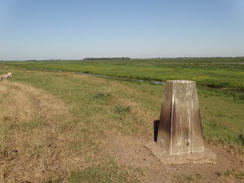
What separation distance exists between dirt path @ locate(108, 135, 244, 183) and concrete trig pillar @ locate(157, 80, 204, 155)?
1.65ft

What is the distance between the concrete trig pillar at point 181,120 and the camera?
16.2 ft

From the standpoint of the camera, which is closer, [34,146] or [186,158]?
[186,158]

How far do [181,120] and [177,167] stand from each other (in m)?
1.18

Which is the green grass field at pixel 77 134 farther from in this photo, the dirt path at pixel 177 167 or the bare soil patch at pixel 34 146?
the dirt path at pixel 177 167

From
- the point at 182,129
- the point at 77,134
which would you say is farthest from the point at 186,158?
the point at 77,134

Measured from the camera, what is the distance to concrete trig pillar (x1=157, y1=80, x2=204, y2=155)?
4.93m

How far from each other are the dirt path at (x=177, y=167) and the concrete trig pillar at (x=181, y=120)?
50 centimetres

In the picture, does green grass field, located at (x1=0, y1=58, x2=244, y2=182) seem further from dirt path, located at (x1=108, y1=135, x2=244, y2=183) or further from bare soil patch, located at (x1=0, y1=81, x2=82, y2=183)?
dirt path, located at (x1=108, y1=135, x2=244, y2=183)

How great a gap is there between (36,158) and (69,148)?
901mm

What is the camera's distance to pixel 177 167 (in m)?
4.63

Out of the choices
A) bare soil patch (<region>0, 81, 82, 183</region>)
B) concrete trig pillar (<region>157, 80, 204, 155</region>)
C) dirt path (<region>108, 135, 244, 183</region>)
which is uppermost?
concrete trig pillar (<region>157, 80, 204, 155</region>)

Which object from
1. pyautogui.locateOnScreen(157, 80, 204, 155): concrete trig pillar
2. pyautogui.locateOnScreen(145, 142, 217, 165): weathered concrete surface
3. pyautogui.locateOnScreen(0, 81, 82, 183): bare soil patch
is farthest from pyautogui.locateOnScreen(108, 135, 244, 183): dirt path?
pyautogui.locateOnScreen(0, 81, 82, 183): bare soil patch

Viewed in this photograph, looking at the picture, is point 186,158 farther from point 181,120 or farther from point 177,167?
point 181,120

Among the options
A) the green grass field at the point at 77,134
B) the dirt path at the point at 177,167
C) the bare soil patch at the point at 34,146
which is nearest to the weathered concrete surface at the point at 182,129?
the dirt path at the point at 177,167
